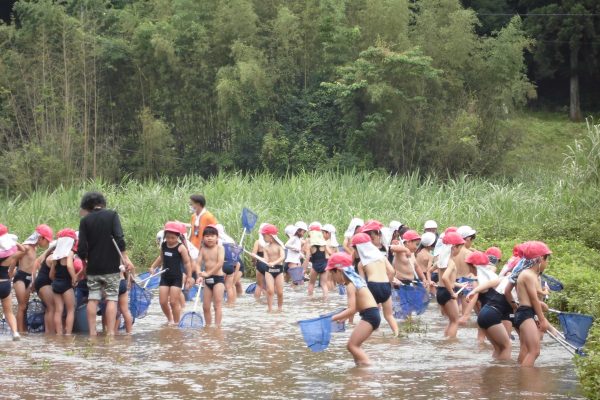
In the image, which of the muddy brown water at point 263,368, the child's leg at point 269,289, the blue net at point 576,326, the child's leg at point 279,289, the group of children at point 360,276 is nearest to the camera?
the muddy brown water at point 263,368

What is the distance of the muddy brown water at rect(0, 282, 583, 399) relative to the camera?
397 inches

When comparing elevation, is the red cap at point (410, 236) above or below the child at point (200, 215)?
below

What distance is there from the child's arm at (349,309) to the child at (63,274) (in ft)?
12.2

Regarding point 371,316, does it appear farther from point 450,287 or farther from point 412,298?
point 412,298

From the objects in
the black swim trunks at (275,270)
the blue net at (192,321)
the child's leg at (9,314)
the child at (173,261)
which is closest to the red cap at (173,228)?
the child at (173,261)

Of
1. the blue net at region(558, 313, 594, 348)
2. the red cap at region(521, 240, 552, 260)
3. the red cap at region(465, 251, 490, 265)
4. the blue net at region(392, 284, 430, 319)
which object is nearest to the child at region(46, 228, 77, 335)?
the blue net at region(392, 284, 430, 319)

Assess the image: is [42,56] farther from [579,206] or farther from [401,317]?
[401,317]

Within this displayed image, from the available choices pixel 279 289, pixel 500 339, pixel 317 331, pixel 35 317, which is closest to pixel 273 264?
pixel 279 289

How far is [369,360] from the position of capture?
37.8 feet

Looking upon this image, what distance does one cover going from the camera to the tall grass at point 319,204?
80.6 ft

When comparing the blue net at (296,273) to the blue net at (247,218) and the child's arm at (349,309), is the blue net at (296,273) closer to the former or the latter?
the blue net at (247,218)

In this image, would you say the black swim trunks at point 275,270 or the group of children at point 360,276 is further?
the black swim trunks at point 275,270

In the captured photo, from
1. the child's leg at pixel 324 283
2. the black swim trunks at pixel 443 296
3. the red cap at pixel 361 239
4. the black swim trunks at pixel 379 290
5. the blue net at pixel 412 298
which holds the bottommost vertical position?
the child's leg at pixel 324 283

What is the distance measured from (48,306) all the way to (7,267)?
0.88 m
